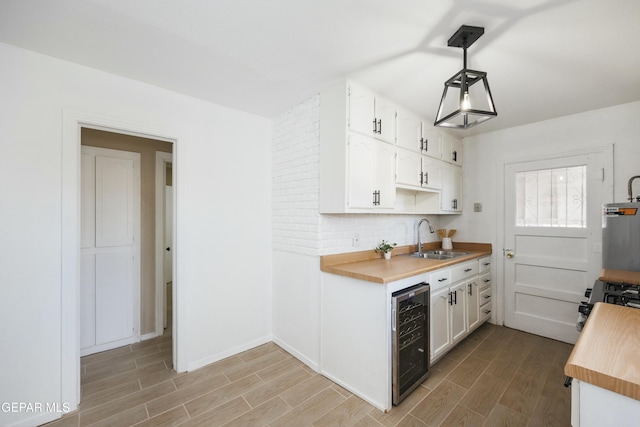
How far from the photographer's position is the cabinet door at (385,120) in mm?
2486

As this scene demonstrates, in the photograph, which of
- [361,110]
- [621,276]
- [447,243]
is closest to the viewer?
→ [621,276]

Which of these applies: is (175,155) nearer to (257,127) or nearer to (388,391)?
(257,127)

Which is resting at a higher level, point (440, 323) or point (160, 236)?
point (160, 236)

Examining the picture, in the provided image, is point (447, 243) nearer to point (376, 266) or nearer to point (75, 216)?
point (376, 266)

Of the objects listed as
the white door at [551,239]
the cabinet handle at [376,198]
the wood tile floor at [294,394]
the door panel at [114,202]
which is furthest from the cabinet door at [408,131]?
the door panel at [114,202]

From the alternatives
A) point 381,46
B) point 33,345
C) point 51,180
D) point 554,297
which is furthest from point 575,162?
point 33,345

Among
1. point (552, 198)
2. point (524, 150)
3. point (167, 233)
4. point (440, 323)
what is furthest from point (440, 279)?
point (167, 233)

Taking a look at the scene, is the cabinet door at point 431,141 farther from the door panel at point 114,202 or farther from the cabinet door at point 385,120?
the door panel at point 114,202

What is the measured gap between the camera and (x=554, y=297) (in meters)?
3.06

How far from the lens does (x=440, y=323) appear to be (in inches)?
96.8

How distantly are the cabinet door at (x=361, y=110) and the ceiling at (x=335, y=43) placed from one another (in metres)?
0.10

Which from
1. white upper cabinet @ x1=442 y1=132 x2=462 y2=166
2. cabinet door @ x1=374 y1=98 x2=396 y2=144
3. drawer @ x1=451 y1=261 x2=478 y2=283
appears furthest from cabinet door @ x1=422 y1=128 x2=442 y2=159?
drawer @ x1=451 y1=261 x2=478 y2=283

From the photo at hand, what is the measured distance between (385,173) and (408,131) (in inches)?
25.1

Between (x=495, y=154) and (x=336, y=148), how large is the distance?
2.50 m
